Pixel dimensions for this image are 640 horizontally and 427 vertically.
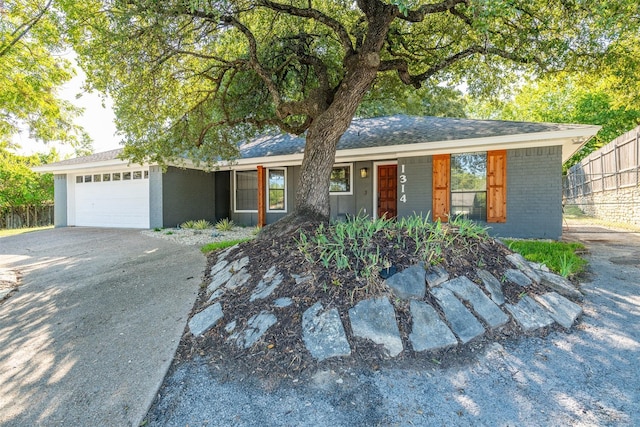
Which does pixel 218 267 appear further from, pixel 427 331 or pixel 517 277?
pixel 517 277

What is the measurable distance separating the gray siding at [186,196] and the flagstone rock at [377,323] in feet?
31.9

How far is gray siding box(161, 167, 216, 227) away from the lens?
11.1 meters

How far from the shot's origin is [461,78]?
8414mm

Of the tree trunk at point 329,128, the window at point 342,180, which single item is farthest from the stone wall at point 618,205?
the tree trunk at point 329,128

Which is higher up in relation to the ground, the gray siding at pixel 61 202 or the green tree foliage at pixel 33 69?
the green tree foliage at pixel 33 69

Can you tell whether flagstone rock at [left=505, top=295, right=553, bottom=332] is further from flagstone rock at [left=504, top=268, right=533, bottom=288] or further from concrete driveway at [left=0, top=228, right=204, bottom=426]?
concrete driveway at [left=0, top=228, right=204, bottom=426]

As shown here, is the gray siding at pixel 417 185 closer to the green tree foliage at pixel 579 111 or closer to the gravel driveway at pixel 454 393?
the gravel driveway at pixel 454 393

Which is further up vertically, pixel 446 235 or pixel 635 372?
pixel 446 235

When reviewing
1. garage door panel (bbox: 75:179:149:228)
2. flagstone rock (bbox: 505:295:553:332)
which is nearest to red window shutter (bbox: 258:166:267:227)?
garage door panel (bbox: 75:179:149:228)

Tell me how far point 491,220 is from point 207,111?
23.8ft


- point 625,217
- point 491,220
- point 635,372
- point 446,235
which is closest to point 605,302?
point 635,372

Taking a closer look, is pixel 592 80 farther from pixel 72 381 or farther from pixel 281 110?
pixel 72 381

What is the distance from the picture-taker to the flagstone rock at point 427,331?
2680 mm

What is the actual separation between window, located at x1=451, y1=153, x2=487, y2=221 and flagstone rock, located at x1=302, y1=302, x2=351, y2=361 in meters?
6.60
